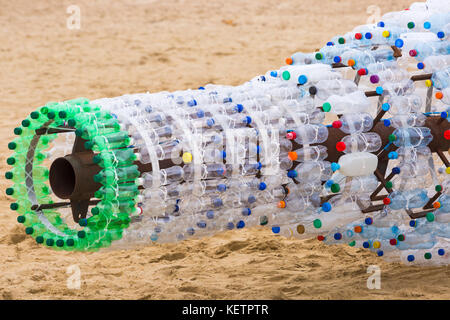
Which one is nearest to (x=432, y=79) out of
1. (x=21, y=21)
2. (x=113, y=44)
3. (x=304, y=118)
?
(x=304, y=118)

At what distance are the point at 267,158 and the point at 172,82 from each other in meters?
5.14

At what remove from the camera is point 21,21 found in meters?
11.8

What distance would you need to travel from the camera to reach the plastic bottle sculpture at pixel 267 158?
11.3 ft

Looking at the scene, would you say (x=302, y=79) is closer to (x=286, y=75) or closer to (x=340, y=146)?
(x=286, y=75)

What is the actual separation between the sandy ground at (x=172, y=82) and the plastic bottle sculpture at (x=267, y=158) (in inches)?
16.7

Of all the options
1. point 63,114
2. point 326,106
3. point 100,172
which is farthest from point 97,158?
point 326,106

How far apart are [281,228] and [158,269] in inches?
36.2

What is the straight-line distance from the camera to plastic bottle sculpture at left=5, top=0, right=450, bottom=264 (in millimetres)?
3451

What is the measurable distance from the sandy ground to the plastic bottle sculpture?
16.7 inches

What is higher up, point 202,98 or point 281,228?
point 202,98

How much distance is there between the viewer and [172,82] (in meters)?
8.73

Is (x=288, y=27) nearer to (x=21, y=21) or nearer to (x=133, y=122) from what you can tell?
(x=21, y=21)

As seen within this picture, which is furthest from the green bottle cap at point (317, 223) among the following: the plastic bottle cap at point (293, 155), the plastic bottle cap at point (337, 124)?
the plastic bottle cap at point (337, 124)

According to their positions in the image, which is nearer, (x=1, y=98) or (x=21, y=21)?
(x=1, y=98)
